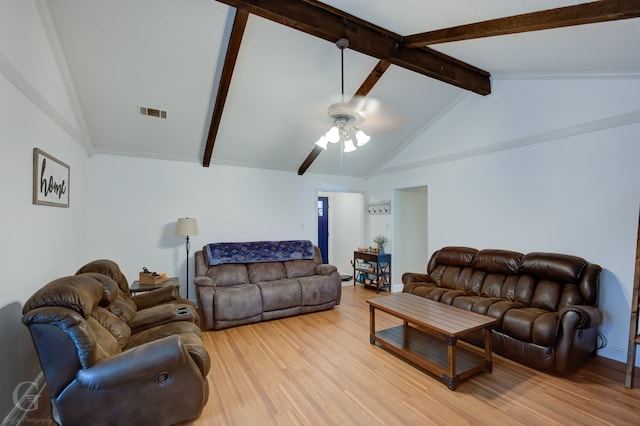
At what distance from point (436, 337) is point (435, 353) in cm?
44

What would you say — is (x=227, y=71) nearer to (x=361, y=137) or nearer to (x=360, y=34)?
(x=360, y=34)

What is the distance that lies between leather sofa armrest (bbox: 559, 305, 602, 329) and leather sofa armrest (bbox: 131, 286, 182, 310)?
3.90 meters

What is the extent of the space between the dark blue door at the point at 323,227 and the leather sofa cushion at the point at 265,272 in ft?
9.02

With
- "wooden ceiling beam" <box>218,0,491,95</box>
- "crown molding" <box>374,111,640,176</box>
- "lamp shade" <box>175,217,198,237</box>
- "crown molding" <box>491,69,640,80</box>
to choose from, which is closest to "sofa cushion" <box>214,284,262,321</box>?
"lamp shade" <box>175,217,198,237</box>

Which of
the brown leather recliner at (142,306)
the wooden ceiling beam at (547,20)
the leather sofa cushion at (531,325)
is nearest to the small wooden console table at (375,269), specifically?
the leather sofa cushion at (531,325)

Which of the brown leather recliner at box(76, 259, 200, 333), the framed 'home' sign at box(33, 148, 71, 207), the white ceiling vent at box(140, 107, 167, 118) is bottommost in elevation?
the brown leather recliner at box(76, 259, 200, 333)

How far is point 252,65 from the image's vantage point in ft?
10.6

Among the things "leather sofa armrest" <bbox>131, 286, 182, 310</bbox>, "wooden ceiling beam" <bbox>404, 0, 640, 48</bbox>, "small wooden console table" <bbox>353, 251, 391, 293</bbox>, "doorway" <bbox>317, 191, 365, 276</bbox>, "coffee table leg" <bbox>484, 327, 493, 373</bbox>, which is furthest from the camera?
"doorway" <bbox>317, 191, 365, 276</bbox>

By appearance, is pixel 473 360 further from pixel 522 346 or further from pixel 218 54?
pixel 218 54

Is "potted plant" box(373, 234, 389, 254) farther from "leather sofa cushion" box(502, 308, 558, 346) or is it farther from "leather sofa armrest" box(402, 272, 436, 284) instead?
"leather sofa cushion" box(502, 308, 558, 346)

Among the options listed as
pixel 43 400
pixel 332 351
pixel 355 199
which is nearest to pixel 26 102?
pixel 43 400

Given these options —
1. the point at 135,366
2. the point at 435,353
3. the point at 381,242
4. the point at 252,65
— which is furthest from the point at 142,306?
the point at 381,242

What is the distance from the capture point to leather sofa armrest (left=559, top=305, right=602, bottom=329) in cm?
253

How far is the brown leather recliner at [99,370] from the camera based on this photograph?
161cm
